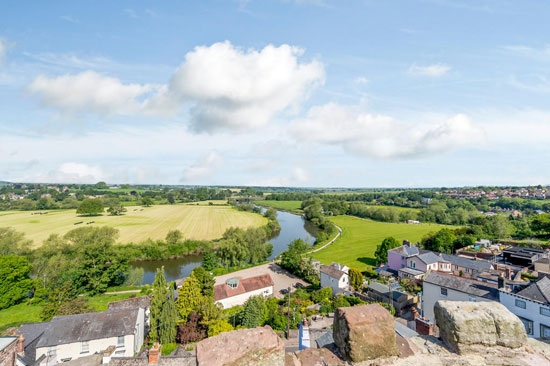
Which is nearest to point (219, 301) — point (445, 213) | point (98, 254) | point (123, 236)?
point (98, 254)

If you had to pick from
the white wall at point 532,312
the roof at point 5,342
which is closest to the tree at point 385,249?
the white wall at point 532,312

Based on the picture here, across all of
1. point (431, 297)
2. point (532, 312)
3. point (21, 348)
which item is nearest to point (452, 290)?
point (431, 297)

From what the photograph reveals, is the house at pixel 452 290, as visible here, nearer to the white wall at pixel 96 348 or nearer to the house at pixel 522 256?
the house at pixel 522 256

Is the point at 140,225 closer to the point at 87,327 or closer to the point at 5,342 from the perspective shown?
the point at 87,327

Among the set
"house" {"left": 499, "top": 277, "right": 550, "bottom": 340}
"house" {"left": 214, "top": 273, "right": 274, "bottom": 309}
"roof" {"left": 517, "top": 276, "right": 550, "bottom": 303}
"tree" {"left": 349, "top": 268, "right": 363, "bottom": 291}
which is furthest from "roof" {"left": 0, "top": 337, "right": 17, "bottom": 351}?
"tree" {"left": 349, "top": 268, "right": 363, "bottom": 291}

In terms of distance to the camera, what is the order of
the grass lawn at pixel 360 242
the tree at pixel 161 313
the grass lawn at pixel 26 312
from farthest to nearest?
the grass lawn at pixel 360 242
the grass lawn at pixel 26 312
the tree at pixel 161 313
